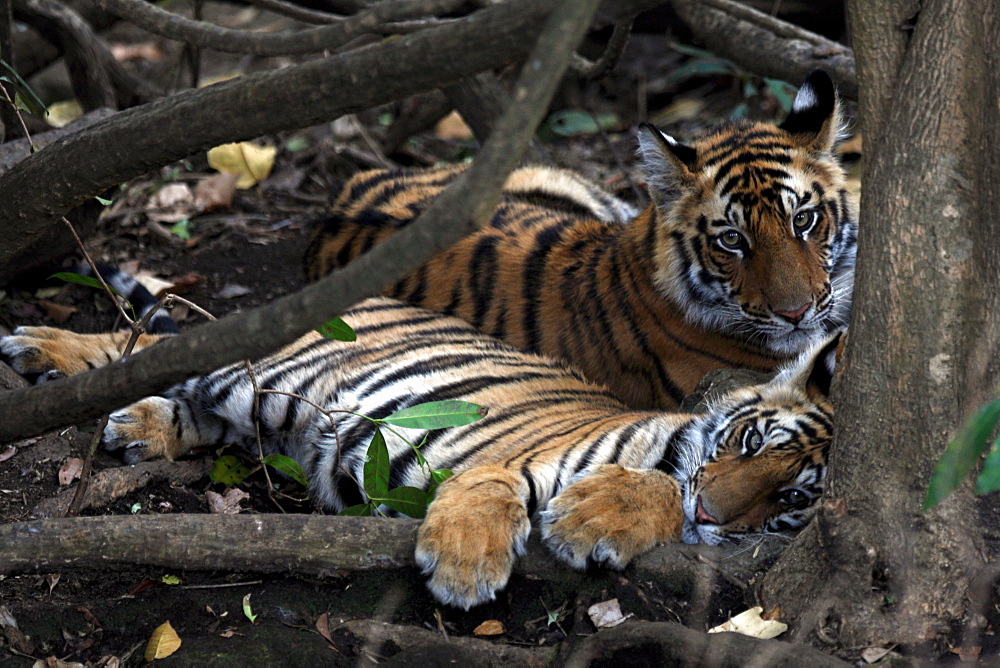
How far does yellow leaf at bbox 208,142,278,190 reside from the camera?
201 inches

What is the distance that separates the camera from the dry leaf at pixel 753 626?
186cm

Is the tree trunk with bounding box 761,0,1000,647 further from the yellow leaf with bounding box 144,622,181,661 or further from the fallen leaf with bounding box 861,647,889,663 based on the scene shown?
the yellow leaf with bounding box 144,622,181,661

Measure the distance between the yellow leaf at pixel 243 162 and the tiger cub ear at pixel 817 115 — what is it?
9.37 feet

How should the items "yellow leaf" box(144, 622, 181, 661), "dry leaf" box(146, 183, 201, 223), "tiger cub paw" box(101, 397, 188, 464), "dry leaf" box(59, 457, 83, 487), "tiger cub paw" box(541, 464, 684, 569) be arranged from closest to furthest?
1. "yellow leaf" box(144, 622, 181, 661)
2. "tiger cub paw" box(541, 464, 684, 569)
3. "dry leaf" box(59, 457, 83, 487)
4. "tiger cub paw" box(101, 397, 188, 464)
5. "dry leaf" box(146, 183, 201, 223)

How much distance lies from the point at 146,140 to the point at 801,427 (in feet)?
5.22

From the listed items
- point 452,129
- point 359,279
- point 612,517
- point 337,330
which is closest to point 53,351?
point 337,330

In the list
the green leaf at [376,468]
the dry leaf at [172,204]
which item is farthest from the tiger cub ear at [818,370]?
the dry leaf at [172,204]

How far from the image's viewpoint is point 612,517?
2.13m

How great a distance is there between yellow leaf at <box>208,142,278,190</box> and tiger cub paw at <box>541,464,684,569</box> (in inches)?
135

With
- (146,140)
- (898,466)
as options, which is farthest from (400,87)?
(898,466)

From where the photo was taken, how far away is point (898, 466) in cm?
170

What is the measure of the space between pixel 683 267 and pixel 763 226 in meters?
0.31

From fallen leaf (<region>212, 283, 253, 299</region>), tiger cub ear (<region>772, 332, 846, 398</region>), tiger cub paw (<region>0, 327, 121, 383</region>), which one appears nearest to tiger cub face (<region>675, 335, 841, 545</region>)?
tiger cub ear (<region>772, 332, 846, 398</region>)

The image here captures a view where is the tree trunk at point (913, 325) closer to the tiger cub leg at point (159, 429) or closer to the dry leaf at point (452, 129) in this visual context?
the tiger cub leg at point (159, 429)
